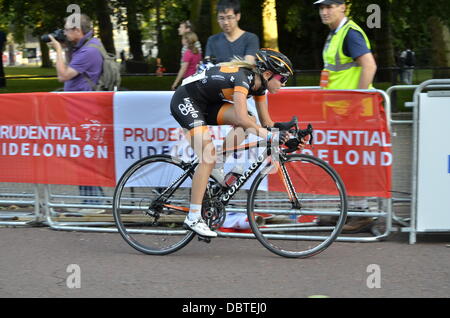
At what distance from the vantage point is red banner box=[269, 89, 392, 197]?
6559mm

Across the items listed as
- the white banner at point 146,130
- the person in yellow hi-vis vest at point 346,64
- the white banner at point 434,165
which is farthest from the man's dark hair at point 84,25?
the white banner at point 434,165

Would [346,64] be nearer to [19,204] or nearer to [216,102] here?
[216,102]

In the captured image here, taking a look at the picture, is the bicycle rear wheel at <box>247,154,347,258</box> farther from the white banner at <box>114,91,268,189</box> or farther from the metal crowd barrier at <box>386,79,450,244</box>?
the white banner at <box>114,91,268,189</box>

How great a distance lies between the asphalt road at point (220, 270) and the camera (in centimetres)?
527

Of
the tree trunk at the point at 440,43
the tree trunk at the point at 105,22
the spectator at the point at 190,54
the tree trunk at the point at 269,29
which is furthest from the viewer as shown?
the tree trunk at the point at 105,22

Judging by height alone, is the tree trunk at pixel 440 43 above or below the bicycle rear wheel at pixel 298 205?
above

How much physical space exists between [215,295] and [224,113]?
5.61 ft

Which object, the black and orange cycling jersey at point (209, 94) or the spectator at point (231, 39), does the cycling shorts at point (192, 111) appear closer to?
the black and orange cycling jersey at point (209, 94)

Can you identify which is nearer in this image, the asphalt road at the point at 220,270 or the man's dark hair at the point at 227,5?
the asphalt road at the point at 220,270

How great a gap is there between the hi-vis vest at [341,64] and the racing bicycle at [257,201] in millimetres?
1058

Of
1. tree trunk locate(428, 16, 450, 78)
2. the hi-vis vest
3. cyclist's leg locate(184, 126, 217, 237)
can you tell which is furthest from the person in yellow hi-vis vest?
tree trunk locate(428, 16, 450, 78)

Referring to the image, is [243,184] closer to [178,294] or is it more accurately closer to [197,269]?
[197,269]

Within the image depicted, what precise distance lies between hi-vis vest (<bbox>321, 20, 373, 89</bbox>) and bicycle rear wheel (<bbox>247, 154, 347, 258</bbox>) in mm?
1189

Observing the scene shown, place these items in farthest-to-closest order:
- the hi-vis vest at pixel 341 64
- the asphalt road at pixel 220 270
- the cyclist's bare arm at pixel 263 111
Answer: the hi-vis vest at pixel 341 64 < the cyclist's bare arm at pixel 263 111 < the asphalt road at pixel 220 270
